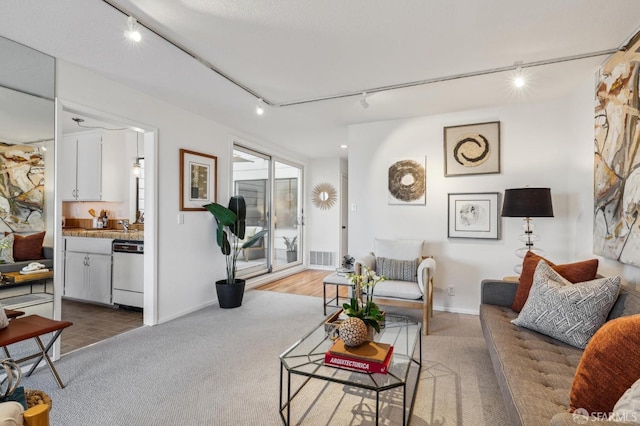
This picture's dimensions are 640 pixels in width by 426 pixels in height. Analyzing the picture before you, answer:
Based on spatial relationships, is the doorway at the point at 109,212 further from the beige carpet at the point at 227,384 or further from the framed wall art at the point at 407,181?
the framed wall art at the point at 407,181

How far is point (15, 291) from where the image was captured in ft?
8.03

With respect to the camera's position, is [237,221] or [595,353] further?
[237,221]

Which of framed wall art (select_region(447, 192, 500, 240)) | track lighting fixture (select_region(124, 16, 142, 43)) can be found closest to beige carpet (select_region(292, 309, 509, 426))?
framed wall art (select_region(447, 192, 500, 240))

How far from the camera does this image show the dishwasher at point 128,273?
3803 millimetres

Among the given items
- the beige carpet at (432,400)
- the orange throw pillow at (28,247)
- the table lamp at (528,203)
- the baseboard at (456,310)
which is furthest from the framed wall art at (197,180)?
the table lamp at (528,203)

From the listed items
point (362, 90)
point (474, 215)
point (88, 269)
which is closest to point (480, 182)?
point (474, 215)

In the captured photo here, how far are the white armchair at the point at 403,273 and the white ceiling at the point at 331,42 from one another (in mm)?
1661

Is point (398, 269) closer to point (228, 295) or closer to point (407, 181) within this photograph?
point (407, 181)

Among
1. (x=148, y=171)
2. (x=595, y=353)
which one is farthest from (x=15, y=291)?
(x=595, y=353)

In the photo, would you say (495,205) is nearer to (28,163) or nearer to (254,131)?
(254,131)

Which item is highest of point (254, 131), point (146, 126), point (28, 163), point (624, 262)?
point (254, 131)

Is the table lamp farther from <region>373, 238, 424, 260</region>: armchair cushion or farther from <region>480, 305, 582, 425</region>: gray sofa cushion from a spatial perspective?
<region>480, 305, 582, 425</region>: gray sofa cushion

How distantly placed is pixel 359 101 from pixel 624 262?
8.54 feet

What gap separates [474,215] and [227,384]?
10.2 ft
